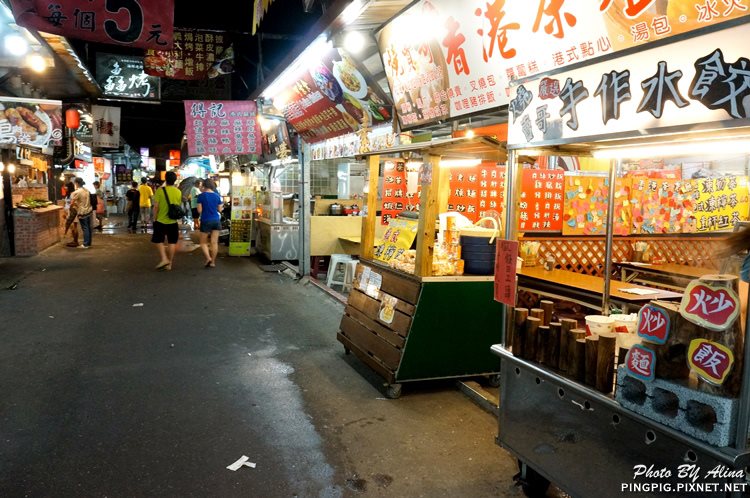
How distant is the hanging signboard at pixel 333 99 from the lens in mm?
8461

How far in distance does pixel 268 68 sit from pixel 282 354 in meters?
11.9

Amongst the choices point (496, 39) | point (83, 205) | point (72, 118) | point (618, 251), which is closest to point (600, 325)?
point (496, 39)

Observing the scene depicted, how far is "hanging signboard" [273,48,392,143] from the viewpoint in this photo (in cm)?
846

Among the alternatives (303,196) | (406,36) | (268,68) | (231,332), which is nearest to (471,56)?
(406,36)

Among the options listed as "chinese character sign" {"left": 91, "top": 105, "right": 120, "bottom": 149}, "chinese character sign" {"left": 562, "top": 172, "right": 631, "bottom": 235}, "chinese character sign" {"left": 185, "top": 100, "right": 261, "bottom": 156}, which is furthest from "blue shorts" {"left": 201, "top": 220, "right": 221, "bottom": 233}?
"chinese character sign" {"left": 562, "top": 172, "right": 631, "bottom": 235}

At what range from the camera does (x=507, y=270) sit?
4.00m

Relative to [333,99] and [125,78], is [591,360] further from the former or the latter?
[125,78]

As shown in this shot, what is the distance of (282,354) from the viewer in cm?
711

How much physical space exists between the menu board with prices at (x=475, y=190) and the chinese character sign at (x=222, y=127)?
760 cm

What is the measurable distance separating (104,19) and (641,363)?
10308 mm

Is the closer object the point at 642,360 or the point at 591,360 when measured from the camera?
the point at 642,360

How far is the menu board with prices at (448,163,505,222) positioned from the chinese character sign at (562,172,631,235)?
3.76 feet

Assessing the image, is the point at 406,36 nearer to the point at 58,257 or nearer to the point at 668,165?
the point at 668,165

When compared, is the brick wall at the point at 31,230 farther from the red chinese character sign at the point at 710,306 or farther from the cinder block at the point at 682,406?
the red chinese character sign at the point at 710,306
